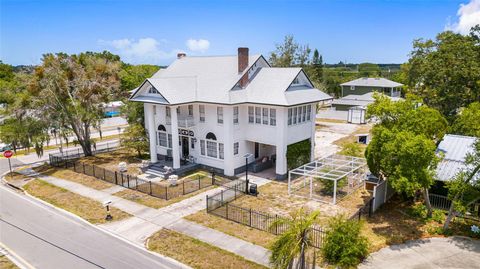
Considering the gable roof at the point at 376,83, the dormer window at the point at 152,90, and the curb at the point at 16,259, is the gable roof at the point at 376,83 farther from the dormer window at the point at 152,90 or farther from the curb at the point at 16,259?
the curb at the point at 16,259

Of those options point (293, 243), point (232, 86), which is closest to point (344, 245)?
point (293, 243)

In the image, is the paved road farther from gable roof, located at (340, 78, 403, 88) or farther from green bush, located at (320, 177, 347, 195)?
gable roof, located at (340, 78, 403, 88)

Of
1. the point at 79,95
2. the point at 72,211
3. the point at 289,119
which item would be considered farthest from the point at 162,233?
the point at 79,95

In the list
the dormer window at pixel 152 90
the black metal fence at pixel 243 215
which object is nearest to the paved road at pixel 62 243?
the black metal fence at pixel 243 215

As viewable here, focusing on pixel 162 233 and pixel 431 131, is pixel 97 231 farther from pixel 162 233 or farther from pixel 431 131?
pixel 431 131

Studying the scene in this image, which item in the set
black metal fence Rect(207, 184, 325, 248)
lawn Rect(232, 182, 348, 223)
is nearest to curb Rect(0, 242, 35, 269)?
black metal fence Rect(207, 184, 325, 248)

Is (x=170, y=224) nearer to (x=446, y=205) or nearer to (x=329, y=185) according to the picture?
(x=329, y=185)
